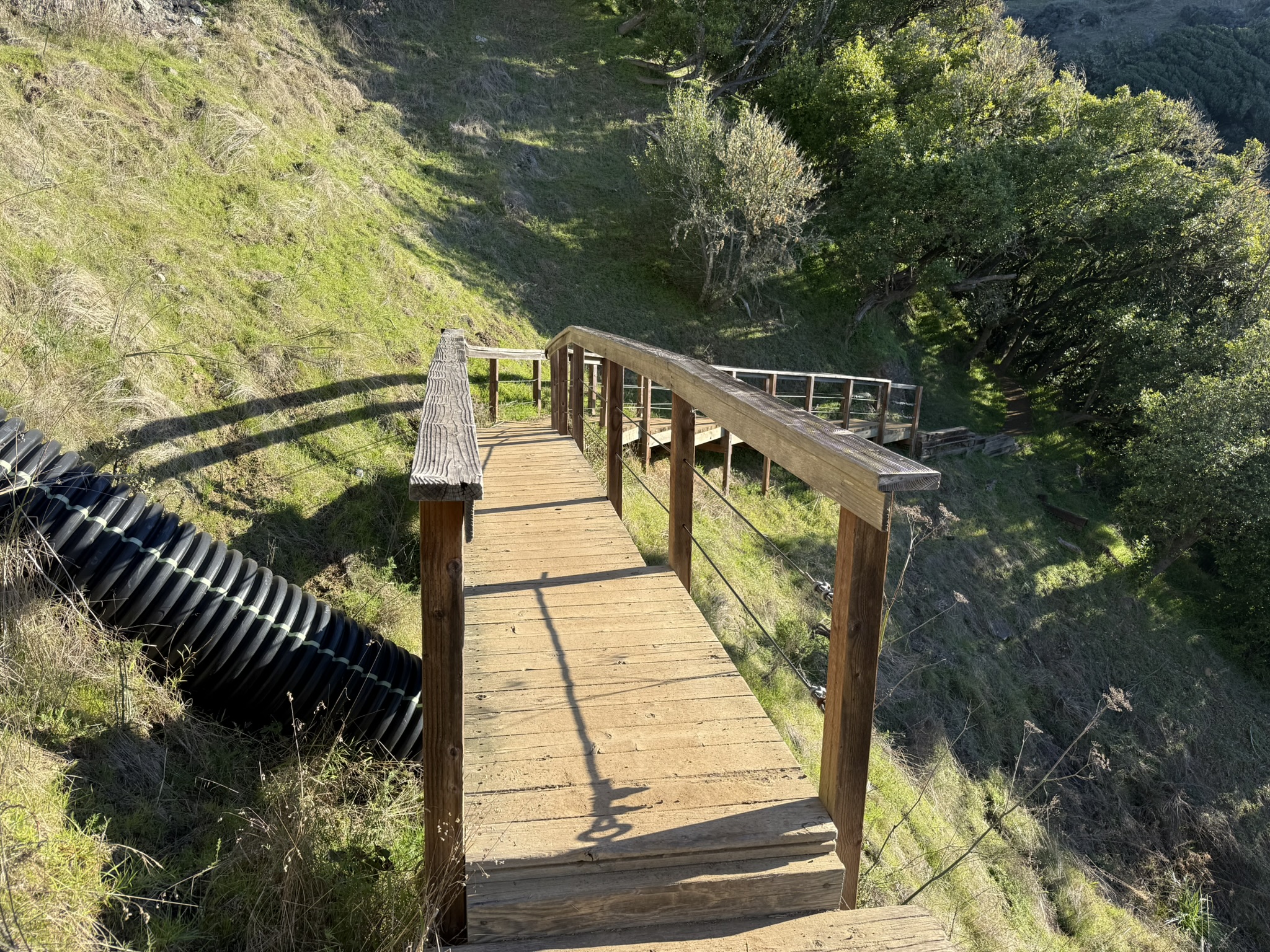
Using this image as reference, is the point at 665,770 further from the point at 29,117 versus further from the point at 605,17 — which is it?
the point at 605,17

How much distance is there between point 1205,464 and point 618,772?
1598cm

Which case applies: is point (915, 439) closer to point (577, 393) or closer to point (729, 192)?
point (729, 192)

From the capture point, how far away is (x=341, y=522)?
569cm

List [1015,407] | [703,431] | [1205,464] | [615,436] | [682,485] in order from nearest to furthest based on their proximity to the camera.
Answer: [682,485] < [615,436] < [703,431] < [1205,464] < [1015,407]

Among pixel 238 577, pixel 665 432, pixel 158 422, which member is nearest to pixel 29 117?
pixel 158 422

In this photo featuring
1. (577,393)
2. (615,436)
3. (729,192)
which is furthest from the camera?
(729,192)

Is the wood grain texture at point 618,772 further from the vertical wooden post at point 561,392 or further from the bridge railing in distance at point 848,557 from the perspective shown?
the vertical wooden post at point 561,392

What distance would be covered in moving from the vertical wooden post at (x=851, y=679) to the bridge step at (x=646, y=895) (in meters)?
0.14

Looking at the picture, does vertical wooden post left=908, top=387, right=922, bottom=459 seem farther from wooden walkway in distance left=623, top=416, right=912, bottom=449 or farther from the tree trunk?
the tree trunk

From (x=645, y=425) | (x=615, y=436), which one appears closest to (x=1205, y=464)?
(x=645, y=425)

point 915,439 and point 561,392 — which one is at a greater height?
point 561,392

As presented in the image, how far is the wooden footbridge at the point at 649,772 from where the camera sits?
192cm

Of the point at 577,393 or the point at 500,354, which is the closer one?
the point at 577,393

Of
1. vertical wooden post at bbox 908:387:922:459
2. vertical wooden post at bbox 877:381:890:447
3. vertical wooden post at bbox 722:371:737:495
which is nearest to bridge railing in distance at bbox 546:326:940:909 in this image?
vertical wooden post at bbox 722:371:737:495
